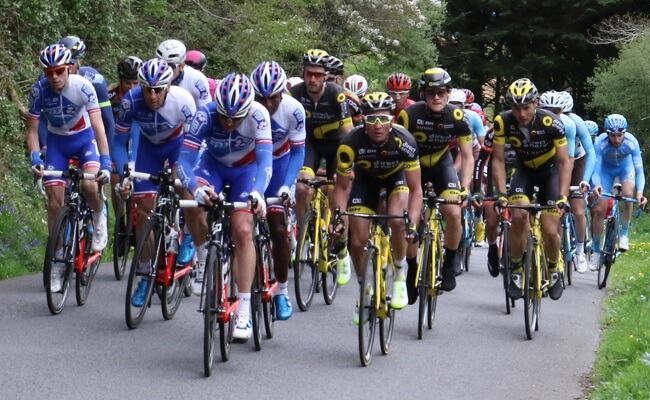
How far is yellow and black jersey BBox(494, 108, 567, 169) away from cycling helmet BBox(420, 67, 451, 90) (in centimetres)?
62

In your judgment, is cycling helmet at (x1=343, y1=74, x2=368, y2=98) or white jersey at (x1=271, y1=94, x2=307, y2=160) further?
cycling helmet at (x1=343, y1=74, x2=368, y2=98)

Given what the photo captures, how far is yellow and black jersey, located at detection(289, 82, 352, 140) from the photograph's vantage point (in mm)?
12891

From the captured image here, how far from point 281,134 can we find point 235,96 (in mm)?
2106

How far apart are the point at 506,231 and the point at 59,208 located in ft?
14.1

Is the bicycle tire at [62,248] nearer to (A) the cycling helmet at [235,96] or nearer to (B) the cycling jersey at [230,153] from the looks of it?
(B) the cycling jersey at [230,153]

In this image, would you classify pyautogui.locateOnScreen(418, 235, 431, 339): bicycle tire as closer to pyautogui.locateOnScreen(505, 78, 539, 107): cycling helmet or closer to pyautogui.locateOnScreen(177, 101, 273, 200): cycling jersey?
pyautogui.locateOnScreen(505, 78, 539, 107): cycling helmet

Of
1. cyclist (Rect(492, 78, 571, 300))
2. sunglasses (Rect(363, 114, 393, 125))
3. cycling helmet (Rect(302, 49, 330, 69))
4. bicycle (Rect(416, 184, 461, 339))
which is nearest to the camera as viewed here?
sunglasses (Rect(363, 114, 393, 125))

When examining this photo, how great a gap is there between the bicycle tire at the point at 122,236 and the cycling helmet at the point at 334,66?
2439 millimetres

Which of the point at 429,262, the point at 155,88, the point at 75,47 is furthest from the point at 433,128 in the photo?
the point at 75,47

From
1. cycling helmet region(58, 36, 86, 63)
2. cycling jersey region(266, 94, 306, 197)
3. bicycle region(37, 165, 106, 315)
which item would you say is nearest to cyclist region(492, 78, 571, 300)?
cycling jersey region(266, 94, 306, 197)

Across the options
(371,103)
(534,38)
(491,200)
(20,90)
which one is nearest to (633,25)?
(534,38)

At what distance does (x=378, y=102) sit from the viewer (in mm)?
9797

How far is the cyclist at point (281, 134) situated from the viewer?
9.84 metres

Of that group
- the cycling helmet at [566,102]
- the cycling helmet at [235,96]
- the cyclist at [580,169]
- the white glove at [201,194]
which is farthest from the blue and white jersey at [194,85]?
the cycling helmet at [566,102]
